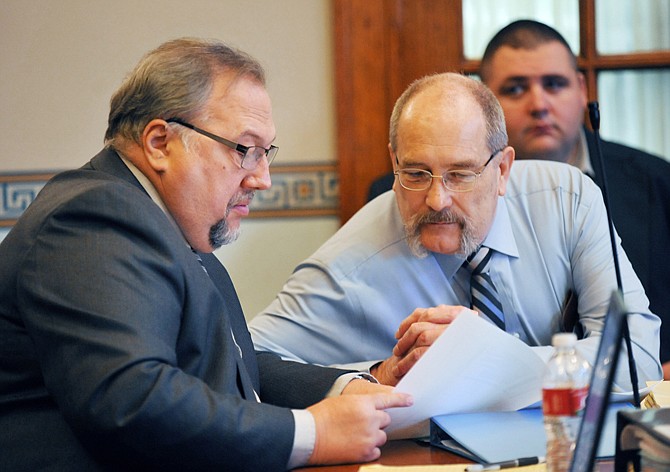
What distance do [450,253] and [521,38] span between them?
1.29m

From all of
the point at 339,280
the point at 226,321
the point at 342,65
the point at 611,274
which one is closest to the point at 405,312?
the point at 339,280

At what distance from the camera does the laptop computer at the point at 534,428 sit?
0.92m

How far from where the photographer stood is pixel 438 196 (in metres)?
2.08

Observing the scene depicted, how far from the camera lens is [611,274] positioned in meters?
2.18

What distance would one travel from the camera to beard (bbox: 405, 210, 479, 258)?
212 centimetres

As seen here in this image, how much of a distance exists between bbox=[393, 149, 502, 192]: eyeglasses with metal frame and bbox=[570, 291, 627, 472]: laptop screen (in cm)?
109

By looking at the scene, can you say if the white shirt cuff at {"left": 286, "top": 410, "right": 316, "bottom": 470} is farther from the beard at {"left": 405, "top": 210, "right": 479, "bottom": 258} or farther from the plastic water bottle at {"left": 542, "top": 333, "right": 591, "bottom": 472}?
the beard at {"left": 405, "top": 210, "right": 479, "bottom": 258}

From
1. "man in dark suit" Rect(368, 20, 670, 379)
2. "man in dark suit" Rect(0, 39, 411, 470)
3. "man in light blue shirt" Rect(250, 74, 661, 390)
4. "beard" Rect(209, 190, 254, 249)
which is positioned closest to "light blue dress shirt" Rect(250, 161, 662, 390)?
"man in light blue shirt" Rect(250, 74, 661, 390)

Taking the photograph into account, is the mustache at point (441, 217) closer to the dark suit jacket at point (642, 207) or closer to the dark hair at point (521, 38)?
the dark suit jacket at point (642, 207)

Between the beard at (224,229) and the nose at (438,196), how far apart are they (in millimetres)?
455

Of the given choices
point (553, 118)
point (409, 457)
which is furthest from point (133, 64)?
point (409, 457)

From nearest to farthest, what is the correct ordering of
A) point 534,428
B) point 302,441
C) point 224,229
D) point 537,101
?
point 302,441
point 534,428
point 224,229
point 537,101

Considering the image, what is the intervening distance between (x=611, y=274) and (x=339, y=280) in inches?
25.2

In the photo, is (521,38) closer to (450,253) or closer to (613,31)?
(613,31)
